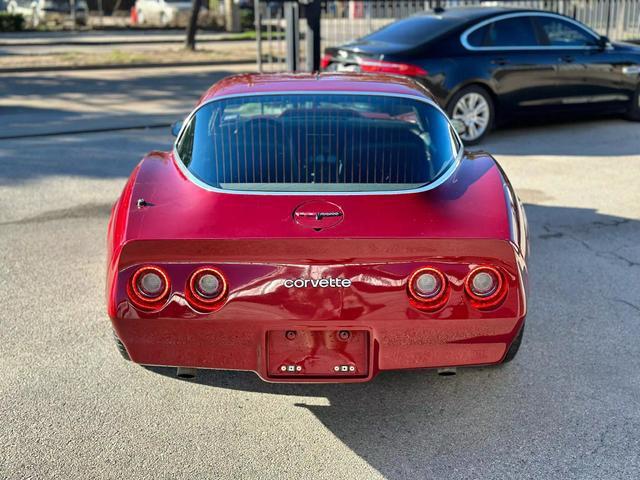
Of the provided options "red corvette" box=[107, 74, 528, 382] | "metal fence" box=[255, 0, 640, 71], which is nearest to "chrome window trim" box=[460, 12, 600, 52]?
"red corvette" box=[107, 74, 528, 382]

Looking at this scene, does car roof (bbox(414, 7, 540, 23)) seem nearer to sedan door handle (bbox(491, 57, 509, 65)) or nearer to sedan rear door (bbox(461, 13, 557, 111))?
sedan rear door (bbox(461, 13, 557, 111))

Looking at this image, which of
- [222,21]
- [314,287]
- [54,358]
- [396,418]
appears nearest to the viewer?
[314,287]

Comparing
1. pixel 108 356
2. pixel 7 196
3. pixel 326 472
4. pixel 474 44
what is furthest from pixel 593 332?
pixel 474 44

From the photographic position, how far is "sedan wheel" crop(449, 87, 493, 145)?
1015 centimetres

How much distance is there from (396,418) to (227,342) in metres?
0.92

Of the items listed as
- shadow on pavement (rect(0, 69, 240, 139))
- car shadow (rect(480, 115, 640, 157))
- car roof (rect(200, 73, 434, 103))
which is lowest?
car shadow (rect(480, 115, 640, 157))

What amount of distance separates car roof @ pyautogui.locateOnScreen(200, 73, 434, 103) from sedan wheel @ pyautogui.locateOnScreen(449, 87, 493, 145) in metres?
5.13

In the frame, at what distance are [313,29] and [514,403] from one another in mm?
9856

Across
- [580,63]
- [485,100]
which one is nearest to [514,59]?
[485,100]

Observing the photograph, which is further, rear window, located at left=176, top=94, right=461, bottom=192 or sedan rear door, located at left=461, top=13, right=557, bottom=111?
sedan rear door, located at left=461, top=13, right=557, bottom=111

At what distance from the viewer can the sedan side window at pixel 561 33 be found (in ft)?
A: 35.8

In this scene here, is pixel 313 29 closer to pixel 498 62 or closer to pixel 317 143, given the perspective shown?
pixel 498 62

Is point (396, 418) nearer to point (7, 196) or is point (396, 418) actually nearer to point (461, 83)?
point (7, 196)

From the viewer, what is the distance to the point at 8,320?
4938mm
